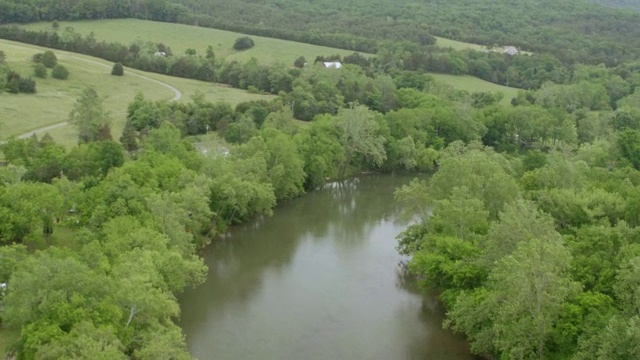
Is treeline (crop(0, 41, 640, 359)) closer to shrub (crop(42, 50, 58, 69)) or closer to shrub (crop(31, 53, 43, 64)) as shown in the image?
shrub (crop(42, 50, 58, 69))

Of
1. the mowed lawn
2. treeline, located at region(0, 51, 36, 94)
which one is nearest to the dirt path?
the mowed lawn

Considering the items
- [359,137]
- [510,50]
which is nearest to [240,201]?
[359,137]

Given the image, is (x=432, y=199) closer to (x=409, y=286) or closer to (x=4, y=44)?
(x=409, y=286)

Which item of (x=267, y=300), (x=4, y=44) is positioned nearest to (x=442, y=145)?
(x=267, y=300)

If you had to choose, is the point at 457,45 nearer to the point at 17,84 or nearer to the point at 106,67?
the point at 106,67

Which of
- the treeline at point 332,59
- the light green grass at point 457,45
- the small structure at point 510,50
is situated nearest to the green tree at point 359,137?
the treeline at point 332,59
